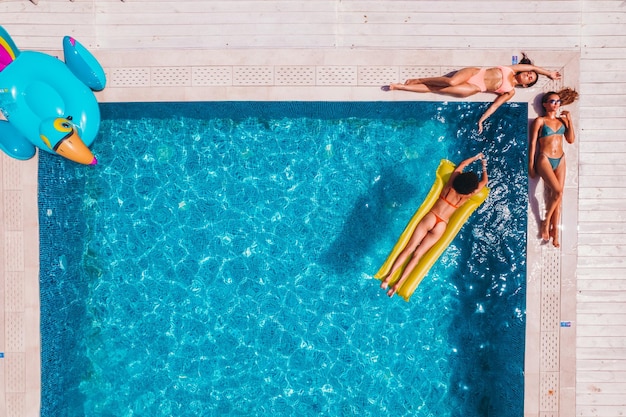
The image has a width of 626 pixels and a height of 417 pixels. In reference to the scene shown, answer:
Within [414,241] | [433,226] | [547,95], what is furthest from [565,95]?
[414,241]

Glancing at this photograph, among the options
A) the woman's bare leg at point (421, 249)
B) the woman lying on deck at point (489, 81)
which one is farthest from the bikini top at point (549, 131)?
the woman's bare leg at point (421, 249)

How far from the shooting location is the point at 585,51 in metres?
5.41

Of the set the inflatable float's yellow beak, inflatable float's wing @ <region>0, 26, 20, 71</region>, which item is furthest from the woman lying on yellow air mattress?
inflatable float's wing @ <region>0, 26, 20, 71</region>

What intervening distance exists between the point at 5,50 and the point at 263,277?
12.1 feet

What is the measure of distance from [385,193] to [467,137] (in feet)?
3.88

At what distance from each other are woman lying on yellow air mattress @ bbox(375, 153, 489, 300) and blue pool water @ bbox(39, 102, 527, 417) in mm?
504

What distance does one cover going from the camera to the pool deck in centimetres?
538

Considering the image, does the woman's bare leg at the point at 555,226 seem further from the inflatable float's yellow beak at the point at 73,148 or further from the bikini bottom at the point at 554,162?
the inflatable float's yellow beak at the point at 73,148

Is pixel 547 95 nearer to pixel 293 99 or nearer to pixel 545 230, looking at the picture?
pixel 545 230

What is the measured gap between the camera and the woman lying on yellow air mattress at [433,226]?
16.4 ft

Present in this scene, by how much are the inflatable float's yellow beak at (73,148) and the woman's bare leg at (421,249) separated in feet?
11.8

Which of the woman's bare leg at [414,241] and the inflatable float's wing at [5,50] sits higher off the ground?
the inflatable float's wing at [5,50]

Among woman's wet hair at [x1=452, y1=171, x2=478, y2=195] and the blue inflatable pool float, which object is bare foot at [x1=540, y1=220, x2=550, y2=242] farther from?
the blue inflatable pool float

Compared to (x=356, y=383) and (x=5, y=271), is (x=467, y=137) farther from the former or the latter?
(x=5, y=271)
